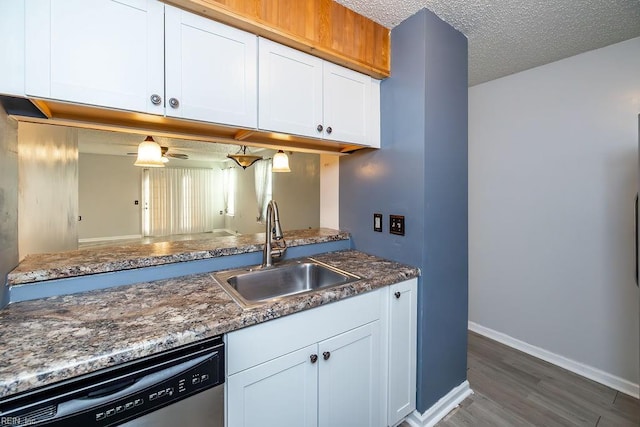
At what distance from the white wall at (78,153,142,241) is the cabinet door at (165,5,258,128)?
700 centimetres

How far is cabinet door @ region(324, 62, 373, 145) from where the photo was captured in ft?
4.95

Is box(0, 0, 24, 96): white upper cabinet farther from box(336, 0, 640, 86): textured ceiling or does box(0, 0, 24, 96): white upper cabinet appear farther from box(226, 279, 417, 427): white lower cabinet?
box(336, 0, 640, 86): textured ceiling

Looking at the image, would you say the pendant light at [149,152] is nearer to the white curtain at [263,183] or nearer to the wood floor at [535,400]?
the white curtain at [263,183]

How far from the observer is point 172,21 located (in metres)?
1.05

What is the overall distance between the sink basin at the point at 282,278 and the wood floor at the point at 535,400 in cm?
107

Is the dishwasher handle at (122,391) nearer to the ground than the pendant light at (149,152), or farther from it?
nearer to the ground

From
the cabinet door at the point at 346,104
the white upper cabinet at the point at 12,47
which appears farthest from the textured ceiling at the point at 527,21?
the white upper cabinet at the point at 12,47

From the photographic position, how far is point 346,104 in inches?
62.2

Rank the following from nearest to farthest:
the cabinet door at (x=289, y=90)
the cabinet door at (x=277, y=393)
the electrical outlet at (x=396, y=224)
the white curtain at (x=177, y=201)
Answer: the cabinet door at (x=277, y=393) < the cabinet door at (x=289, y=90) < the electrical outlet at (x=396, y=224) < the white curtain at (x=177, y=201)

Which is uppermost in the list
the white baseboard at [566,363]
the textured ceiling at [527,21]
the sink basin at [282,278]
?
the textured ceiling at [527,21]

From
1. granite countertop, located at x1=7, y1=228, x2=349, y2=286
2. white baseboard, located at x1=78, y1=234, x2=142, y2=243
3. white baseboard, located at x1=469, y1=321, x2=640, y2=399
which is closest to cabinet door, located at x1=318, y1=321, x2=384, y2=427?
granite countertop, located at x1=7, y1=228, x2=349, y2=286

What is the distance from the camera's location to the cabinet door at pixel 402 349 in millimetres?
1409

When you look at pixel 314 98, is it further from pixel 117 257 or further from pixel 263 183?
pixel 263 183

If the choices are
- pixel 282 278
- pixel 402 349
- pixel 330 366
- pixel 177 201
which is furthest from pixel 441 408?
pixel 177 201
